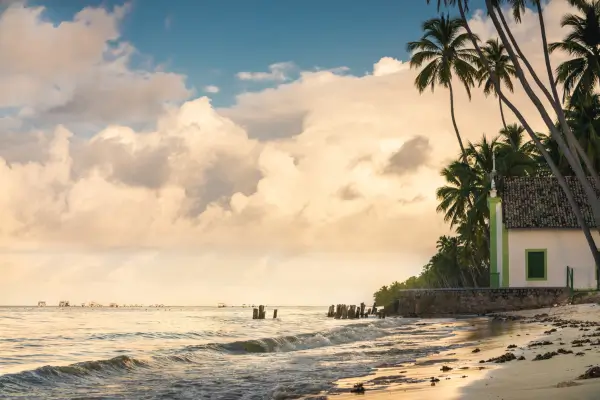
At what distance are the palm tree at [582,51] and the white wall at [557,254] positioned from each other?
8418 millimetres

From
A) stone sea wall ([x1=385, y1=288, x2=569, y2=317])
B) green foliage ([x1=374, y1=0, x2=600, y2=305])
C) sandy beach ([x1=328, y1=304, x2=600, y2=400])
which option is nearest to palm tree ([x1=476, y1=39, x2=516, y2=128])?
green foliage ([x1=374, y1=0, x2=600, y2=305])

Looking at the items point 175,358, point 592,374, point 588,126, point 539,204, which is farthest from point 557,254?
point 592,374

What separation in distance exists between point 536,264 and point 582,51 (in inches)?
462

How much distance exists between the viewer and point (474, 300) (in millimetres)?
41281

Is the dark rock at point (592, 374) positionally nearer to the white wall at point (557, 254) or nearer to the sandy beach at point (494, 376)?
the sandy beach at point (494, 376)

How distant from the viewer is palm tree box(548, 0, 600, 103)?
3397 centimetres

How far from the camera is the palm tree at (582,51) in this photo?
33969mm

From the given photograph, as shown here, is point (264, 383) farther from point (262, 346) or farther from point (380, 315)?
point (380, 315)

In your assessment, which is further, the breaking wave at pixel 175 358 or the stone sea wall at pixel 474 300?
the stone sea wall at pixel 474 300

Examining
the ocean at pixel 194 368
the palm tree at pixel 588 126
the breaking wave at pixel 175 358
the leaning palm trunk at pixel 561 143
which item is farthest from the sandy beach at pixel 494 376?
the palm tree at pixel 588 126

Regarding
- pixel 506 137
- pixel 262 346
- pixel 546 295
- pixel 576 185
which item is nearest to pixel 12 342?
pixel 262 346

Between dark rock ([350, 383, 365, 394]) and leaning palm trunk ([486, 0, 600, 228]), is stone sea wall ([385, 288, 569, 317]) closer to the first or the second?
leaning palm trunk ([486, 0, 600, 228])

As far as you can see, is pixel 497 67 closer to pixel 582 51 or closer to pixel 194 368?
pixel 582 51

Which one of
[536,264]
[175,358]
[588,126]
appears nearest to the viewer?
[175,358]
